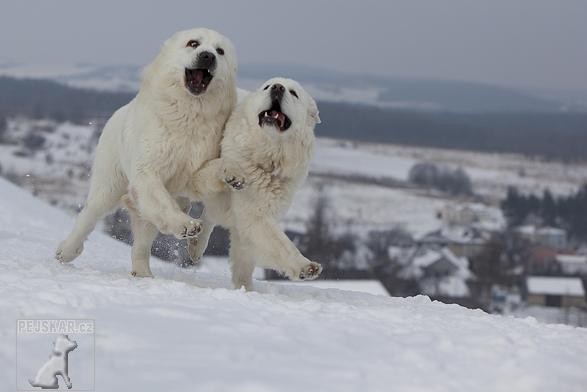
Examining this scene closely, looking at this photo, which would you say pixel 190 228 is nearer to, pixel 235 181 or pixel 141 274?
pixel 235 181

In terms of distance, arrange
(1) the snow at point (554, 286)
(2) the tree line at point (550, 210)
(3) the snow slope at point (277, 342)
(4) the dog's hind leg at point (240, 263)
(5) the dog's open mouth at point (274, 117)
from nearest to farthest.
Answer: (3) the snow slope at point (277, 342), (5) the dog's open mouth at point (274, 117), (4) the dog's hind leg at point (240, 263), (1) the snow at point (554, 286), (2) the tree line at point (550, 210)

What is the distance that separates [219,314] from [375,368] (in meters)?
1.14

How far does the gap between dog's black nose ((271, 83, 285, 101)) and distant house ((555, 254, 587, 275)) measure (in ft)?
268

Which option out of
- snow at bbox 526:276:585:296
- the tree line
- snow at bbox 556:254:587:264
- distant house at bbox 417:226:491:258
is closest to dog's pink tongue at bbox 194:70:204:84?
snow at bbox 526:276:585:296

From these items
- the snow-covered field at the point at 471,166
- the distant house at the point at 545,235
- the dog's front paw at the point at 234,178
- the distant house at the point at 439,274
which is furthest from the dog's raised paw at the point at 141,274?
the snow-covered field at the point at 471,166

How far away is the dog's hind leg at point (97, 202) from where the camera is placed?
25.5 feet

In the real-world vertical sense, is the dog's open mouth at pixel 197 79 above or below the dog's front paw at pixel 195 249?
above

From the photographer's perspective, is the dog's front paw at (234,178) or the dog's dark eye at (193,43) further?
the dog's dark eye at (193,43)

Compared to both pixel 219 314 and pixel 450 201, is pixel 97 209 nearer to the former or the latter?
pixel 219 314

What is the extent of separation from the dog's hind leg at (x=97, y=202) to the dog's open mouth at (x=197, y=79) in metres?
1.33

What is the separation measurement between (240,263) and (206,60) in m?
1.63

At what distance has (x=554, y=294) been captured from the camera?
240 feet

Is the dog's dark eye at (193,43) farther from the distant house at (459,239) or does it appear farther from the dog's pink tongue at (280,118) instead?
the distant house at (459,239)

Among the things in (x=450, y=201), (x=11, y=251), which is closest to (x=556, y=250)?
(x=450, y=201)
